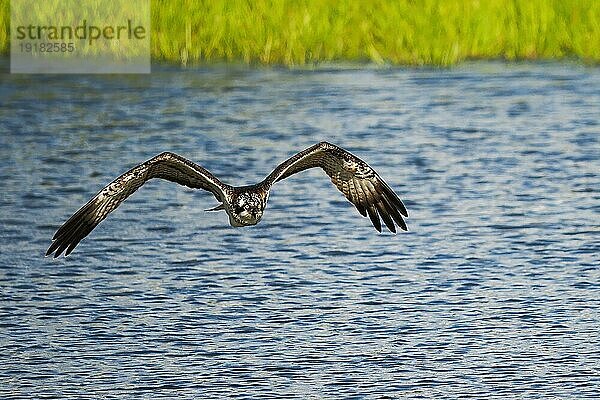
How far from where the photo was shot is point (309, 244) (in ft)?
45.0

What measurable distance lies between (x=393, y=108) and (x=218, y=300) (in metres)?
7.43

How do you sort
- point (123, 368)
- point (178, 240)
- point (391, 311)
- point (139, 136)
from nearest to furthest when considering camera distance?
point (123, 368) < point (391, 311) < point (178, 240) < point (139, 136)

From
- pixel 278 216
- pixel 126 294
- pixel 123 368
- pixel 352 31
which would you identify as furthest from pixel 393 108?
pixel 123 368

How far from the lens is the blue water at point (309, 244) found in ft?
34.6

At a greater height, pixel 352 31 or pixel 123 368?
pixel 352 31

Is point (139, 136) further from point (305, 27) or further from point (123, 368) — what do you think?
point (123, 368)

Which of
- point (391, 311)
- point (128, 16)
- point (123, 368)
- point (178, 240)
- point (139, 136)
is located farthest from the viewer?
point (128, 16)

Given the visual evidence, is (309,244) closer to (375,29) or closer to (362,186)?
(362,186)

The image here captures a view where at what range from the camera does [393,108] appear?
1914 centimetres

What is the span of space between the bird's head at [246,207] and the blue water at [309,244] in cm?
101

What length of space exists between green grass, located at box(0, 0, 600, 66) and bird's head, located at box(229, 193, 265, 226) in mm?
10269

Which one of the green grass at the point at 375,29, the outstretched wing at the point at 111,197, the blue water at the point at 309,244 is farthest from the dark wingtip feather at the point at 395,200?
the green grass at the point at 375,29

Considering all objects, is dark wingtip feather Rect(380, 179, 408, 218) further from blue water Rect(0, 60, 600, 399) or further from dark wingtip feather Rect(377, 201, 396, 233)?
blue water Rect(0, 60, 600, 399)

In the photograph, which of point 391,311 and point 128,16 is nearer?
point 391,311
